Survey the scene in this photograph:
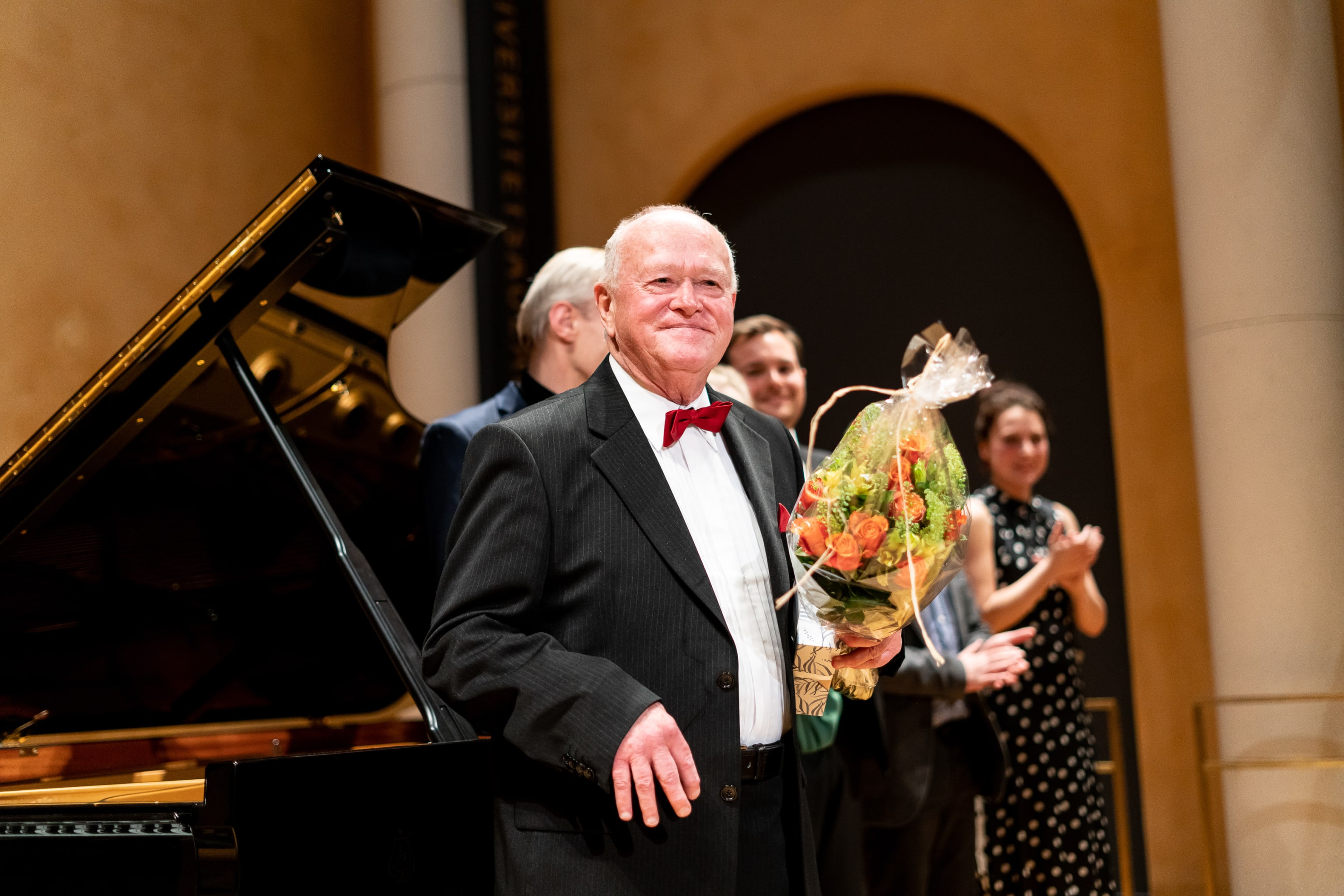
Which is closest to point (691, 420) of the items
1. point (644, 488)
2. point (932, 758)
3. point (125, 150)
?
point (644, 488)

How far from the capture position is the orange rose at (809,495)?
1.69 meters

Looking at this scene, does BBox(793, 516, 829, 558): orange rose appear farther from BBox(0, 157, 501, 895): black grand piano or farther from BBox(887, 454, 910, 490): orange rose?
BBox(0, 157, 501, 895): black grand piano

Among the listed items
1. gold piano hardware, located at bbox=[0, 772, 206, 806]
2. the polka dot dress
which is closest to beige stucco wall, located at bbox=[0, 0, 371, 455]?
gold piano hardware, located at bbox=[0, 772, 206, 806]

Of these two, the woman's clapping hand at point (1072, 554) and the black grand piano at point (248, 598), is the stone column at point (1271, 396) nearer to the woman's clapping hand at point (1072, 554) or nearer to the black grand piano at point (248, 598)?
the woman's clapping hand at point (1072, 554)

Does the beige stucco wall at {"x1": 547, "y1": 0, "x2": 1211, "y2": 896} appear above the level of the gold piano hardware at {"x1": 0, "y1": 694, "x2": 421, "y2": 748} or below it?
above

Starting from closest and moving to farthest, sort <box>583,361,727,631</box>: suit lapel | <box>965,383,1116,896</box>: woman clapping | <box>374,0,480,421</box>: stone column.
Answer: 1. <box>583,361,727,631</box>: suit lapel
2. <box>965,383,1116,896</box>: woman clapping
3. <box>374,0,480,421</box>: stone column

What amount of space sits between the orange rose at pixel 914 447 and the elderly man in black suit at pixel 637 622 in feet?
0.68

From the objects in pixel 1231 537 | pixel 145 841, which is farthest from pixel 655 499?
pixel 1231 537

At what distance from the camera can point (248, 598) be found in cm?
326

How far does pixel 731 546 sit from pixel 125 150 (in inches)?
200

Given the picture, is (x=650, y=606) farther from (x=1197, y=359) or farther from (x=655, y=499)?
(x=1197, y=359)

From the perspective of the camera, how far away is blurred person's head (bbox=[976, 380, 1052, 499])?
4.05 meters

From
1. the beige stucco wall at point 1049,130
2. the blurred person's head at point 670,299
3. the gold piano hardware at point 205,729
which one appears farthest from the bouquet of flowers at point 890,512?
the beige stucco wall at point 1049,130

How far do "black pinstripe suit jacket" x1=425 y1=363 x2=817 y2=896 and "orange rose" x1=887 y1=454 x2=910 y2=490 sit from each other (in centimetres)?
30
